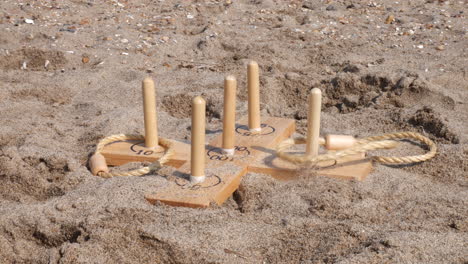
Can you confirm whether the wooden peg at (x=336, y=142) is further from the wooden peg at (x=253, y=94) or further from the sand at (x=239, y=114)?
the wooden peg at (x=253, y=94)

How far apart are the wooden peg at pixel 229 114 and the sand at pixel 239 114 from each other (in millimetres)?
222

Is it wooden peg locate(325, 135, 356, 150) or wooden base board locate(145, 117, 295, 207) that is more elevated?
wooden peg locate(325, 135, 356, 150)

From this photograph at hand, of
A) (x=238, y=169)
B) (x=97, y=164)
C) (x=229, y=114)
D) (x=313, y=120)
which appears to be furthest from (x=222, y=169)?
(x=97, y=164)

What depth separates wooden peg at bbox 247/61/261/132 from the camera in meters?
3.19

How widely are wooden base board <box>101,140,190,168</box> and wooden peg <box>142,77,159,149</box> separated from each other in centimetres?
5

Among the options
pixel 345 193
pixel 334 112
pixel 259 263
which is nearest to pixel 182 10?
pixel 334 112

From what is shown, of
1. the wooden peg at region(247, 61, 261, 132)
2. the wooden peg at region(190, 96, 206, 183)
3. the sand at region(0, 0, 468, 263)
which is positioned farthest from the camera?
the wooden peg at region(247, 61, 261, 132)

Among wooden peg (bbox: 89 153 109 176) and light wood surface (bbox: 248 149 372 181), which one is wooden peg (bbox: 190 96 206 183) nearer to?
light wood surface (bbox: 248 149 372 181)

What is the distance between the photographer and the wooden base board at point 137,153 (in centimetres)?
309

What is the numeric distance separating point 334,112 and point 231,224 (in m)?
1.60

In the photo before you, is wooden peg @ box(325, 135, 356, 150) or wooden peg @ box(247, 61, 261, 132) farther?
wooden peg @ box(247, 61, 261, 132)

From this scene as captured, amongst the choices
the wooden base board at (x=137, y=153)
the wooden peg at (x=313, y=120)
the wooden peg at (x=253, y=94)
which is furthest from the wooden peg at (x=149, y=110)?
the wooden peg at (x=313, y=120)

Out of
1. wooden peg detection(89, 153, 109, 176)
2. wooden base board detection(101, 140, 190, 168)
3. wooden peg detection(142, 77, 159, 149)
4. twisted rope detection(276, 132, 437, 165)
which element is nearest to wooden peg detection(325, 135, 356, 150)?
twisted rope detection(276, 132, 437, 165)

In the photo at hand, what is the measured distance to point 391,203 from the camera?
8.82ft
